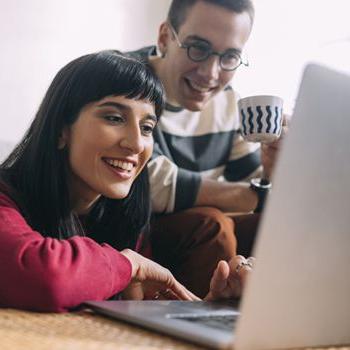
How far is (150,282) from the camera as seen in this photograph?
0.92 metres

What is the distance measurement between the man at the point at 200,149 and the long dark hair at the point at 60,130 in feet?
1.14

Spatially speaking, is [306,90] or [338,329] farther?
[338,329]

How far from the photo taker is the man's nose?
1.58 meters

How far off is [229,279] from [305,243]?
39cm

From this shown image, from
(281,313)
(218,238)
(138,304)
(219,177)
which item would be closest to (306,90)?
(281,313)

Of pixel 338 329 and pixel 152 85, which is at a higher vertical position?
pixel 152 85

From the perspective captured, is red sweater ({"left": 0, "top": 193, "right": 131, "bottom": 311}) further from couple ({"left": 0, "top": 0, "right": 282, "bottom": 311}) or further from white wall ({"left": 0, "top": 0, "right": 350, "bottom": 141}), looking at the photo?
white wall ({"left": 0, "top": 0, "right": 350, "bottom": 141})

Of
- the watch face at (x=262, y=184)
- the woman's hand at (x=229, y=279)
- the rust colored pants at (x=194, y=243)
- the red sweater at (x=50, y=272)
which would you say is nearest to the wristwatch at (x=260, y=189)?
the watch face at (x=262, y=184)

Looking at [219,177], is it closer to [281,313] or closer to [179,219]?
[179,219]

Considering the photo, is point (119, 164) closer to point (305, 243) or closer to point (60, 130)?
point (60, 130)

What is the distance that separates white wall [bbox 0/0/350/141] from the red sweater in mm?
1194

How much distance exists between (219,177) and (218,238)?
0.49 m

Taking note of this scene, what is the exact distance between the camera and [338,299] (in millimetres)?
547

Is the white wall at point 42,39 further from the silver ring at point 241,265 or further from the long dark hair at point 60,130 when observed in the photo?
the silver ring at point 241,265
